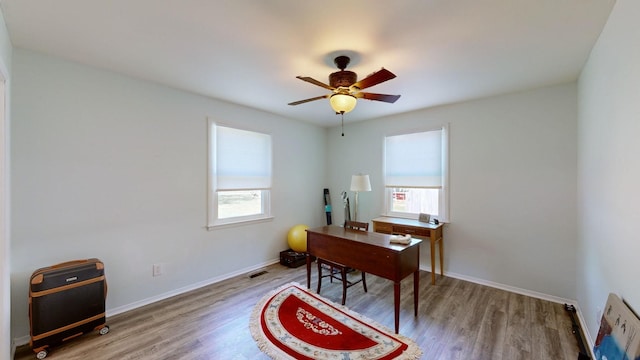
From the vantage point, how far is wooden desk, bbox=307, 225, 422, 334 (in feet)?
7.67

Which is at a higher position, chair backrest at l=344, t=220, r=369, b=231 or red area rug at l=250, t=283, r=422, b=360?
chair backrest at l=344, t=220, r=369, b=231

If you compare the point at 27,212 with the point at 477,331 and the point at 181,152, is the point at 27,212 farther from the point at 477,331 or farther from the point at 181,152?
the point at 477,331

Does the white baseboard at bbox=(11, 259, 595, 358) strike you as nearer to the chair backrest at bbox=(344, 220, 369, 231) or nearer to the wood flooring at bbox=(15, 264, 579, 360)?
the wood flooring at bbox=(15, 264, 579, 360)

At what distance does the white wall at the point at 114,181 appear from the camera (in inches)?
87.8

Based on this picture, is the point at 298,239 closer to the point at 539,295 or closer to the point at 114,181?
the point at 114,181

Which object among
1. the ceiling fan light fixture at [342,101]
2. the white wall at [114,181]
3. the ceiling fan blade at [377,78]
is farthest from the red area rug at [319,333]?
the ceiling fan blade at [377,78]

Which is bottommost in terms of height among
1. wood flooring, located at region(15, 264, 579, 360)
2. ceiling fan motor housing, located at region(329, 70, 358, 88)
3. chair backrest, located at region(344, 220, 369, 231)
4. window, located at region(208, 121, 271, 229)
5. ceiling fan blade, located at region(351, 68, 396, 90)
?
wood flooring, located at region(15, 264, 579, 360)

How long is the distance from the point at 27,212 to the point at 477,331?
164 inches

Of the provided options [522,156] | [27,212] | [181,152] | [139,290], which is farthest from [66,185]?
[522,156]

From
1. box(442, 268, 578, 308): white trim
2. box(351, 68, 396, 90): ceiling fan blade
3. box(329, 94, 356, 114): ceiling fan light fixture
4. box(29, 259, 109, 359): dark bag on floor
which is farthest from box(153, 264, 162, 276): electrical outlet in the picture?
box(442, 268, 578, 308): white trim

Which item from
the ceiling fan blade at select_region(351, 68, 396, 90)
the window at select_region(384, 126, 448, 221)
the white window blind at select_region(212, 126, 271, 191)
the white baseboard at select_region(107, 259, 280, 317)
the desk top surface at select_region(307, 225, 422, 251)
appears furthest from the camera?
the window at select_region(384, 126, 448, 221)

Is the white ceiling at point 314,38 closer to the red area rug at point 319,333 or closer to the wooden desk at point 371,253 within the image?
the wooden desk at point 371,253

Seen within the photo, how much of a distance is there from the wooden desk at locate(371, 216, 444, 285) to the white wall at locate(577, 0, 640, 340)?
4.64 ft

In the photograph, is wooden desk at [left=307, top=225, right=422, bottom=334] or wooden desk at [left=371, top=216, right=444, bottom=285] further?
wooden desk at [left=371, top=216, right=444, bottom=285]
